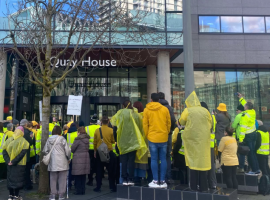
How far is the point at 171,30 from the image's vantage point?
13.8m

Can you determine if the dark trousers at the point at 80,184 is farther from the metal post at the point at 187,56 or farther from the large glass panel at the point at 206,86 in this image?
the large glass panel at the point at 206,86

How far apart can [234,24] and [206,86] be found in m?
4.86

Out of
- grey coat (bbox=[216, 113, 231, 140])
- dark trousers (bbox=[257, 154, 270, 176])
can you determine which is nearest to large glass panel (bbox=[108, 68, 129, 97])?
grey coat (bbox=[216, 113, 231, 140])

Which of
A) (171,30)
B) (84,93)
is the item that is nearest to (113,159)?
(171,30)

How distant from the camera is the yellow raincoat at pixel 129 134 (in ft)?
18.9

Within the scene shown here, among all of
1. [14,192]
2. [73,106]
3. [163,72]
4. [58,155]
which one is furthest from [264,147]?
[163,72]

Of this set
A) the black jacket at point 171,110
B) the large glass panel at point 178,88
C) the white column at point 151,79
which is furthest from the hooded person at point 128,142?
the large glass panel at point 178,88

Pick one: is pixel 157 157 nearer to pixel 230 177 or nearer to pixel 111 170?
pixel 111 170

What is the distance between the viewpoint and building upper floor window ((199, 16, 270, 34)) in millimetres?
17734

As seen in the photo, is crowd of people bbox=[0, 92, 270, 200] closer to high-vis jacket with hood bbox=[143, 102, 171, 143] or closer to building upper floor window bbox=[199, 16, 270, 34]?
high-vis jacket with hood bbox=[143, 102, 171, 143]

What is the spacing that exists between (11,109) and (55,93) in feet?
10.8

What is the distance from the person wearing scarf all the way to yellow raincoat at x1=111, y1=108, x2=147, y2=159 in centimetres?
236

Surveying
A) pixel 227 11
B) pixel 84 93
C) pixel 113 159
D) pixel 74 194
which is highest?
pixel 227 11

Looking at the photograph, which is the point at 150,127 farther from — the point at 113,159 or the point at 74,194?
the point at 74,194
